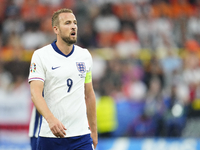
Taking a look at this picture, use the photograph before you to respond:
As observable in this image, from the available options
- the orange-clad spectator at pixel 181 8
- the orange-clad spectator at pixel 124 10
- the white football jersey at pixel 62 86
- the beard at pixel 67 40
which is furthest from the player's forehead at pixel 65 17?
the orange-clad spectator at pixel 181 8

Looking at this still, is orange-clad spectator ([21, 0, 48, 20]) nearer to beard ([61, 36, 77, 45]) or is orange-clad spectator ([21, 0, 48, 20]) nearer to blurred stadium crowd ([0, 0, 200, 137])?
blurred stadium crowd ([0, 0, 200, 137])

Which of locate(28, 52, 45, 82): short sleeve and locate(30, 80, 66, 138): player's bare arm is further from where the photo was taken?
locate(28, 52, 45, 82): short sleeve

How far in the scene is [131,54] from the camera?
1242cm

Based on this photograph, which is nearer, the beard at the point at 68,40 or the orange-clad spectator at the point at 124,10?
the beard at the point at 68,40

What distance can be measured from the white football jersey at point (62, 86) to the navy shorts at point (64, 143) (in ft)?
0.18

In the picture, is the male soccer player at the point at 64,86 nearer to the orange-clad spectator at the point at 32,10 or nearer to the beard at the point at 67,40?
the beard at the point at 67,40

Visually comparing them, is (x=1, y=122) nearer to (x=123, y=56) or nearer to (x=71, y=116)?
(x=123, y=56)

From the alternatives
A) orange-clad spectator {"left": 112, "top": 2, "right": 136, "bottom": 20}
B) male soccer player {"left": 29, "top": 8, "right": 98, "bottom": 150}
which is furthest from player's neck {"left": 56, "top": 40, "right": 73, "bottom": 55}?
orange-clad spectator {"left": 112, "top": 2, "right": 136, "bottom": 20}

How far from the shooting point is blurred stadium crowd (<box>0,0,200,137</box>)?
402 inches

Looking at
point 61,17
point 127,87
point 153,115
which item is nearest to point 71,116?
point 61,17

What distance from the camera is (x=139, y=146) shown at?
9.45 metres

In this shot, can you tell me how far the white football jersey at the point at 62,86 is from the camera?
465 cm

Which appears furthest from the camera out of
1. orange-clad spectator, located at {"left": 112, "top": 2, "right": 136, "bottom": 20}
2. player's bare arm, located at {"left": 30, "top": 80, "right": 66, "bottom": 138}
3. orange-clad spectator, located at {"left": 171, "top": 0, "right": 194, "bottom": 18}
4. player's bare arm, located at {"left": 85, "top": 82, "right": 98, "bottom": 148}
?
orange-clad spectator, located at {"left": 171, "top": 0, "right": 194, "bottom": 18}

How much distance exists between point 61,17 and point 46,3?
1083cm
